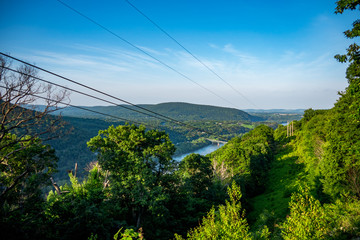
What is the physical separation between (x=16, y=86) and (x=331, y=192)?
28372 mm

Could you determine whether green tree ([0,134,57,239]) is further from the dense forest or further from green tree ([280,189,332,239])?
green tree ([280,189,332,239])

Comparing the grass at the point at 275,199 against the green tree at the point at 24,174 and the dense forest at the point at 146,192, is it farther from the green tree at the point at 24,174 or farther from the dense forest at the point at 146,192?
the green tree at the point at 24,174

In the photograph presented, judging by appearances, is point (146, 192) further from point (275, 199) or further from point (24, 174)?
point (275, 199)

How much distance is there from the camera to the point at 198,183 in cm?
2614

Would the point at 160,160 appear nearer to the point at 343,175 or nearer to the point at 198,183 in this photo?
the point at 198,183

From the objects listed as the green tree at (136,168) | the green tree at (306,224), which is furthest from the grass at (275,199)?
the green tree at (306,224)

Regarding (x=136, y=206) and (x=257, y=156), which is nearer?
(x=136, y=206)

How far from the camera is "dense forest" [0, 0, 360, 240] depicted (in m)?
7.69

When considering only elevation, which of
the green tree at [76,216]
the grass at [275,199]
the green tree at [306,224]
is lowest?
the grass at [275,199]

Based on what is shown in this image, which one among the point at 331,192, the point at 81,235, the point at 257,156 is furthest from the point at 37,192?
the point at 257,156

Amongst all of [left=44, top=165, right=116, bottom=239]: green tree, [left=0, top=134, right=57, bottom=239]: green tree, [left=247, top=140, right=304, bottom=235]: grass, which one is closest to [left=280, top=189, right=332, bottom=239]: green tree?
[left=44, top=165, right=116, bottom=239]: green tree

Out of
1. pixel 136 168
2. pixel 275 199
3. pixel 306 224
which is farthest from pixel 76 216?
pixel 275 199

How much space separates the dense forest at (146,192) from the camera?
769cm

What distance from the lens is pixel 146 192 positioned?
55.8ft
